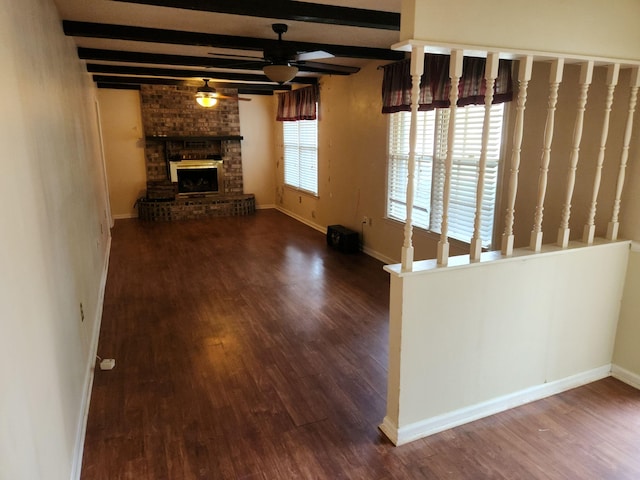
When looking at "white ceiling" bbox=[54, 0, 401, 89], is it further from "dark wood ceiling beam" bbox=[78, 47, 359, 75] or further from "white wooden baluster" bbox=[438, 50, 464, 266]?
"white wooden baluster" bbox=[438, 50, 464, 266]

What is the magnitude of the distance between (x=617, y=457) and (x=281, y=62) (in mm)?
3579

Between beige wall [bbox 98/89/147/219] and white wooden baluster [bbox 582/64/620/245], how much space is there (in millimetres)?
7653

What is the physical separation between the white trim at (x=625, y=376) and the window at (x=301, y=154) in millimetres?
5086

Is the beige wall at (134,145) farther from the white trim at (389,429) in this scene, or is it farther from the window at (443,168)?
the white trim at (389,429)

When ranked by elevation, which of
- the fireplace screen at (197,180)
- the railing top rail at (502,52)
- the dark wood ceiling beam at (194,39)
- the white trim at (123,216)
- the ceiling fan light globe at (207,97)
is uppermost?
the dark wood ceiling beam at (194,39)

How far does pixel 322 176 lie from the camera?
6789mm

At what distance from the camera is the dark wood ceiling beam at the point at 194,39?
3.53 metres

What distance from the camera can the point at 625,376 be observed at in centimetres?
269

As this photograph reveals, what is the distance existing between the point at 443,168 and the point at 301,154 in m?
3.88

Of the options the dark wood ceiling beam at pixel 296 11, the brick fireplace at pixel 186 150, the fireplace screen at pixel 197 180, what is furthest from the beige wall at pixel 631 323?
the fireplace screen at pixel 197 180

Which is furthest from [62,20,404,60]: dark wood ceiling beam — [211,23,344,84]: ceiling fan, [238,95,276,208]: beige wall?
[238,95,276,208]: beige wall

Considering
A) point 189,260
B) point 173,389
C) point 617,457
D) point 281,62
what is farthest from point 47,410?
point 189,260

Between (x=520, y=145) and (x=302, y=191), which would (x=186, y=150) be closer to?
(x=302, y=191)

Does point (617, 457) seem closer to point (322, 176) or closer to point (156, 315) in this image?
point (156, 315)
